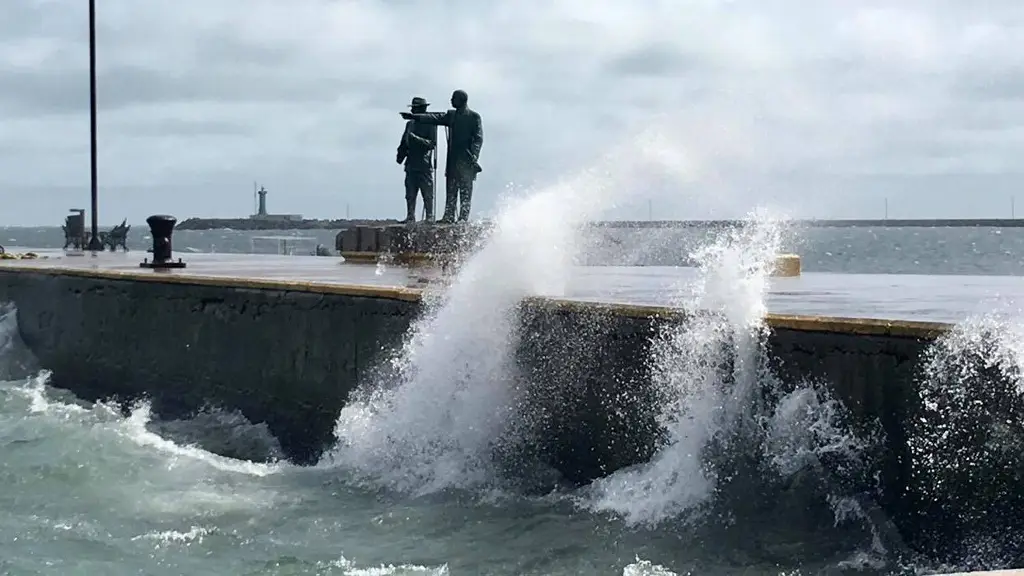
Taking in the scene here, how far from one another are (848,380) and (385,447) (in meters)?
3.64

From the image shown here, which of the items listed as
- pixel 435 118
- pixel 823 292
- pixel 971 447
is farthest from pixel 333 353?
pixel 435 118

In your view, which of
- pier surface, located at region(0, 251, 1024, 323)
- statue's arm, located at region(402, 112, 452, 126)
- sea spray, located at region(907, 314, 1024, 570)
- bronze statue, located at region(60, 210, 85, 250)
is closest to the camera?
sea spray, located at region(907, 314, 1024, 570)

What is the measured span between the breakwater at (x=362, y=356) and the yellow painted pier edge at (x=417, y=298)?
0.04 ft

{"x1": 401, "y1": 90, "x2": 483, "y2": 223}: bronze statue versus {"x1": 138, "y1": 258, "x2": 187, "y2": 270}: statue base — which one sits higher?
{"x1": 401, "y1": 90, "x2": 483, "y2": 223}: bronze statue

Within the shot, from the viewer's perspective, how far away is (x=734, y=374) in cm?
721

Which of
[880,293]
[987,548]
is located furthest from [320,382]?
[987,548]

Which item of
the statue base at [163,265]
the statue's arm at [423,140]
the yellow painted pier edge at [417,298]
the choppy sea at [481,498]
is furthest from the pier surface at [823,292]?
the statue's arm at [423,140]

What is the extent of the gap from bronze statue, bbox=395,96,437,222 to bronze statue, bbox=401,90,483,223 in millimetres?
207

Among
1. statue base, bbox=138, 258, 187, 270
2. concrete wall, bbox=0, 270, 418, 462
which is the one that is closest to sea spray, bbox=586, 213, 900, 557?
concrete wall, bbox=0, 270, 418, 462

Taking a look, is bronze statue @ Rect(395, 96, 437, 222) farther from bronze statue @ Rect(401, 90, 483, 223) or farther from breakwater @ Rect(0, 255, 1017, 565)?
→ breakwater @ Rect(0, 255, 1017, 565)

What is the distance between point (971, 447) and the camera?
6.15m

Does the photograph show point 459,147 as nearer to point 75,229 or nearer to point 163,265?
point 163,265

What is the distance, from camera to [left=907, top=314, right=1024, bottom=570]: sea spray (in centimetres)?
598

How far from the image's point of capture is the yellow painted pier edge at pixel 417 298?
6539mm
